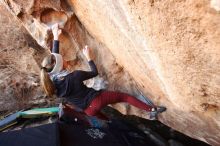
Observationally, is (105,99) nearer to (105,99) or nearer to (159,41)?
(105,99)

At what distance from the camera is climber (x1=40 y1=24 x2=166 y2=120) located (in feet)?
11.3

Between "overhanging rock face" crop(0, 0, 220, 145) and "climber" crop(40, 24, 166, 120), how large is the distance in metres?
0.20

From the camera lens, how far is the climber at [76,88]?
3.46 m

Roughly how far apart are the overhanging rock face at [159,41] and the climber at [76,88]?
199mm

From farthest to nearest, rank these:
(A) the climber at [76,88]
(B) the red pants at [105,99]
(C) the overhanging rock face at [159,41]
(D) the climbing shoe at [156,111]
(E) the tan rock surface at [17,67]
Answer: (E) the tan rock surface at [17,67] → (B) the red pants at [105,99] → (D) the climbing shoe at [156,111] → (A) the climber at [76,88] → (C) the overhanging rock face at [159,41]

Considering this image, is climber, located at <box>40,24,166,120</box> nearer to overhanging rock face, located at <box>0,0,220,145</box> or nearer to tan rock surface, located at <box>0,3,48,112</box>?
overhanging rock face, located at <box>0,0,220,145</box>

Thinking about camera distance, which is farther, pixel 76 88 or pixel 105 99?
pixel 105 99

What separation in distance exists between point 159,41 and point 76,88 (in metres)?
1.65

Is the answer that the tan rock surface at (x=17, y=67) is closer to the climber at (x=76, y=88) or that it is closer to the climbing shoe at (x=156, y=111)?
the climber at (x=76, y=88)

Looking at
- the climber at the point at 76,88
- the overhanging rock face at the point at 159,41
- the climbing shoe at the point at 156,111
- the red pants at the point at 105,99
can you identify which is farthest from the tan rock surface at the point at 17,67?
the climbing shoe at the point at 156,111

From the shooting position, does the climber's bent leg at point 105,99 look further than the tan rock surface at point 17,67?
No

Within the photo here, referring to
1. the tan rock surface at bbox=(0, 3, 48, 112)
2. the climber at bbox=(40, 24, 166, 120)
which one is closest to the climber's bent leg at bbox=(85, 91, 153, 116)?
the climber at bbox=(40, 24, 166, 120)

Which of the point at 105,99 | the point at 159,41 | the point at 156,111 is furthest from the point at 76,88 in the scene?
the point at 159,41

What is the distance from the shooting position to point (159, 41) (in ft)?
7.55
